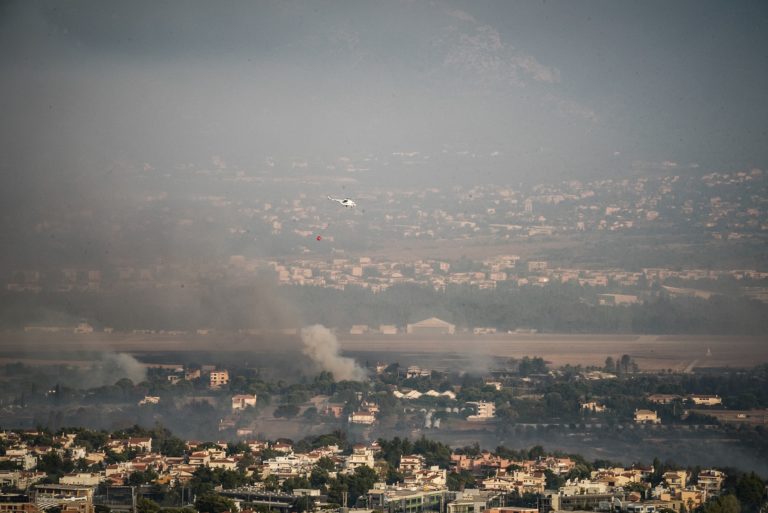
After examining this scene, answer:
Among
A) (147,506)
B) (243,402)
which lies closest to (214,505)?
(147,506)

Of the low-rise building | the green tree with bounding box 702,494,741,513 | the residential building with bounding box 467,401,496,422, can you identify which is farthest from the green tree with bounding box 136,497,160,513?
the low-rise building

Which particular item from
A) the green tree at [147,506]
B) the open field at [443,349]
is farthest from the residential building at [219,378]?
the green tree at [147,506]

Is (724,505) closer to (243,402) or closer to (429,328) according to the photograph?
(243,402)

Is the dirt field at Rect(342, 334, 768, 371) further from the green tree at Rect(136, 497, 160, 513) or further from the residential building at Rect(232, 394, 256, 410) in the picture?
the green tree at Rect(136, 497, 160, 513)

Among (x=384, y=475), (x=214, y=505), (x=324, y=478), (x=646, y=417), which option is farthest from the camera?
(x=646, y=417)

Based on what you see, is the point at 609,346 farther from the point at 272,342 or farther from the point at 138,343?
the point at 138,343

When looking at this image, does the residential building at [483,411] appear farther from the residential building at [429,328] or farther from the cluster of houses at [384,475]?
the residential building at [429,328]

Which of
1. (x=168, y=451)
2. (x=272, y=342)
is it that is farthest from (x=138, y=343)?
(x=168, y=451)
